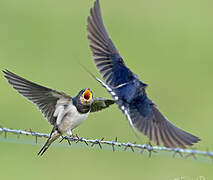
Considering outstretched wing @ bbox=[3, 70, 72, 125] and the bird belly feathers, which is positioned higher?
outstretched wing @ bbox=[3, 70, 72, 125]

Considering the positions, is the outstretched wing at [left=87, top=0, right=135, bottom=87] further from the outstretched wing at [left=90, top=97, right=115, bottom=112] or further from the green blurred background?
the green blurred background

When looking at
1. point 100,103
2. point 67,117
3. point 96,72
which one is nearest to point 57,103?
point 67,117

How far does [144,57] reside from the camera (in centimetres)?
1081

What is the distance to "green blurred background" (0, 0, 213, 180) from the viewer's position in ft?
22.1

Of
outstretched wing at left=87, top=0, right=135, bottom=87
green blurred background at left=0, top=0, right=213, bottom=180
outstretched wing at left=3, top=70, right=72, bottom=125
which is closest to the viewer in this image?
outstretched wing at left=3, top=70, right=72, bottom=125

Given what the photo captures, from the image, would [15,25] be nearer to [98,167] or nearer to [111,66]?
[98,167]

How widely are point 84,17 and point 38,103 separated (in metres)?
9.12

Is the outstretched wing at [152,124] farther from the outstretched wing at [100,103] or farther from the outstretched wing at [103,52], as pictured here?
the outstretched wing at [103,52]

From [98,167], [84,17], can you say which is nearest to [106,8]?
[84,17]

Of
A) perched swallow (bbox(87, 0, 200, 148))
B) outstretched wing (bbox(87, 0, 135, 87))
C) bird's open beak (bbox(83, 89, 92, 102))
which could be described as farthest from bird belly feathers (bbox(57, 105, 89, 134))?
outstretched wing (bbox(87, 0, 135, 87))

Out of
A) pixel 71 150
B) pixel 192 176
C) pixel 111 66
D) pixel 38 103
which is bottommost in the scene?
pixel 71 150

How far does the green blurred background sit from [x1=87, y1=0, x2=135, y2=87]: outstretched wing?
89.1 inches

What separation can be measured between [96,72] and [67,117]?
5.56m

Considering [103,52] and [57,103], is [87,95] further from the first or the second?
[103,52]
